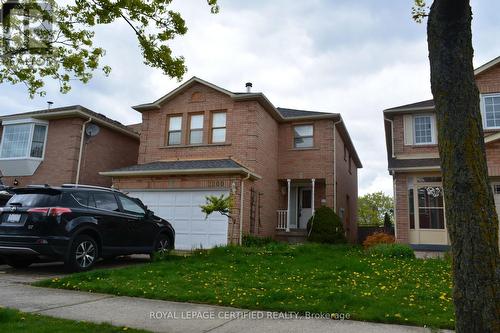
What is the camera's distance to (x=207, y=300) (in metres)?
5.98

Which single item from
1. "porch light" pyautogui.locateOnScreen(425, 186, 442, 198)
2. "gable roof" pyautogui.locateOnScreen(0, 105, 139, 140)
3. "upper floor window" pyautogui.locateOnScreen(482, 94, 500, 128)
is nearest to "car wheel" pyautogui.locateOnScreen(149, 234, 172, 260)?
"porch light" pyautogui.locateOnScreen(425, 186, 442, 198)

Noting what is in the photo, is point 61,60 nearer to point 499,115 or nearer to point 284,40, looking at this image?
point 284,40

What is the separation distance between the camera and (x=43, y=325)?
14.5 ft

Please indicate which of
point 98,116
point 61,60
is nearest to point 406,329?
point 61,60

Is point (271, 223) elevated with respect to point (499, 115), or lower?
lower

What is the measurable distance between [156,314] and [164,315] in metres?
0.12

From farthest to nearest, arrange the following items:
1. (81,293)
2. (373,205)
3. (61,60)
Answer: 1. (373,205)
2. (61,60)
3. (81,293)

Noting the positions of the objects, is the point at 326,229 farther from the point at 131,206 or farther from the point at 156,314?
the point at 156,314

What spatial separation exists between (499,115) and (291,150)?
821cm

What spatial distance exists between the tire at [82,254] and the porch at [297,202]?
393 inches

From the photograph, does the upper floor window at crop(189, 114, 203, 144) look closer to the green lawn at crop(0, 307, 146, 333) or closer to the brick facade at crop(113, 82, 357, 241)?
the brick facade at crop(113, 82, 357, 241)

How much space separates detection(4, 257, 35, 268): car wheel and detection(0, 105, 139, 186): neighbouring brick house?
335 inches

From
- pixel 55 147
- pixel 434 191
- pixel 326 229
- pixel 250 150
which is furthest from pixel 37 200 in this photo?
pixel 434 191

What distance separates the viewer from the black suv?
8219 mm
